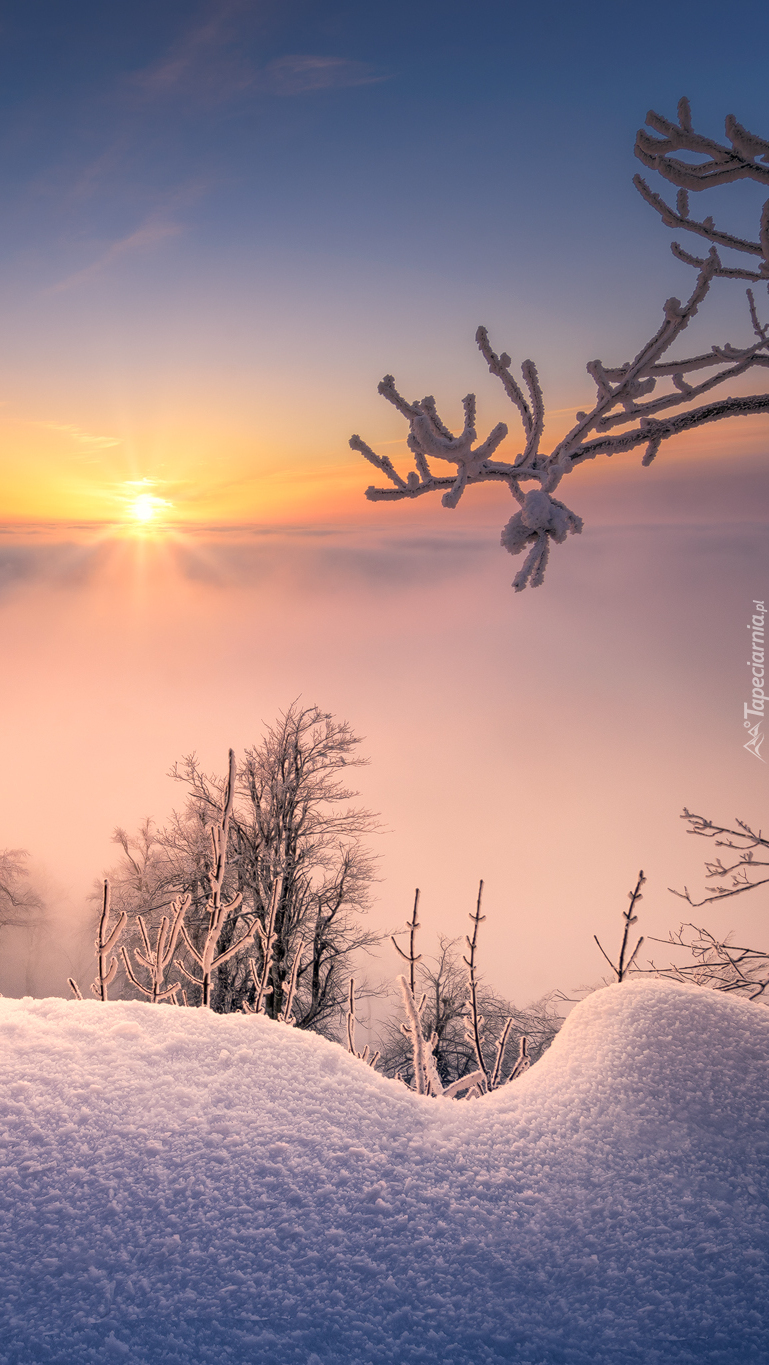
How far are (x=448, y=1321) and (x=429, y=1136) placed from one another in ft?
1.91

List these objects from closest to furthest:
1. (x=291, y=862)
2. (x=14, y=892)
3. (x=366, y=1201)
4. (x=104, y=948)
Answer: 1. (x=366, y=1201)
2. (x=104, y=948)
3. (x=291, y=862)
4. (x=14, y=892)

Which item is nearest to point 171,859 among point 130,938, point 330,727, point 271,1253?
point 130,938

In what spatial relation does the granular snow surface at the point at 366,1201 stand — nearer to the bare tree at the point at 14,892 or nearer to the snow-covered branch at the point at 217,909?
the snow-covered branch at the point at 217,909

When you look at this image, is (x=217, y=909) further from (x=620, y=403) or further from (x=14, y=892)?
(x=14, y=892)

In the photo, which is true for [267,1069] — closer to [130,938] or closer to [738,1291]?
[738,1291]

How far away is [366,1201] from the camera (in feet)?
5.43

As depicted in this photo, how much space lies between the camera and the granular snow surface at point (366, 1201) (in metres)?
1.34

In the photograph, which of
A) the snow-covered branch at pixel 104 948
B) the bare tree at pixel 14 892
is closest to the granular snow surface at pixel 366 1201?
the snow-covered branch at pixel 104 948

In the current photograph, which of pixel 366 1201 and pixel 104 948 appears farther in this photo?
pixel 104 948

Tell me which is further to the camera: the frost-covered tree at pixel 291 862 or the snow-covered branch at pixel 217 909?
the frost-covered tree at pixel 291 862

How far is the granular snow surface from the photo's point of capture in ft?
4.39

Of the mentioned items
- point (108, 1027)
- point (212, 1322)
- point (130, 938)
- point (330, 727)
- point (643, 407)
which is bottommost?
point (130, 938)

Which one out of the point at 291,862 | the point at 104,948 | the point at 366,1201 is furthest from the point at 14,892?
the point at 366,1201

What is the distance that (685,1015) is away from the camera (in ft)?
7.99
